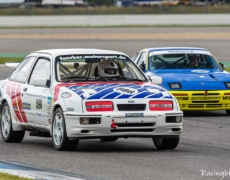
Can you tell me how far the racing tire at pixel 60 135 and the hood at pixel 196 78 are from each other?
222 inches

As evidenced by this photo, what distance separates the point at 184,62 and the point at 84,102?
24.0 ft

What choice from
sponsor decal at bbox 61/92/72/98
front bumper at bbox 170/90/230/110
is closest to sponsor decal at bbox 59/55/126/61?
sponsor decal at bbox 61/92/72/98

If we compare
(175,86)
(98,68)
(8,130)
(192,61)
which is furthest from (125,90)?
(192,61)

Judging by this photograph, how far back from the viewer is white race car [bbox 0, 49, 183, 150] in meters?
9.63

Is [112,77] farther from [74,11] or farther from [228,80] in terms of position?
[74,11]

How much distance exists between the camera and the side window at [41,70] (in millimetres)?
10875

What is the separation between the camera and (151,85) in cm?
1042

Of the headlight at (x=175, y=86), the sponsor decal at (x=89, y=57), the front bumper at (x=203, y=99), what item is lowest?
the front bumper at (x=203, y=99)

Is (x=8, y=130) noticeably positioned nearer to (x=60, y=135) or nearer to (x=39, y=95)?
(x=39, y=95)

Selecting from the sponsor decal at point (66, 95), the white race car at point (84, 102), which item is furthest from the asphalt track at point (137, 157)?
the sponsor decal at point (66, 95)

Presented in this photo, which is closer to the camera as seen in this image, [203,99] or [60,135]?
[60,135]

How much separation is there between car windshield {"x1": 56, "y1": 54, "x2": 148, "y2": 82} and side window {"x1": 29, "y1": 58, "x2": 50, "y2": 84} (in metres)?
0.22

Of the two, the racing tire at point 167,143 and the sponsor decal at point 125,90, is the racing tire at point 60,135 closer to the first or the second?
the sponsor decal at point 125,90

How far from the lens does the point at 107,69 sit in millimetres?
10883
